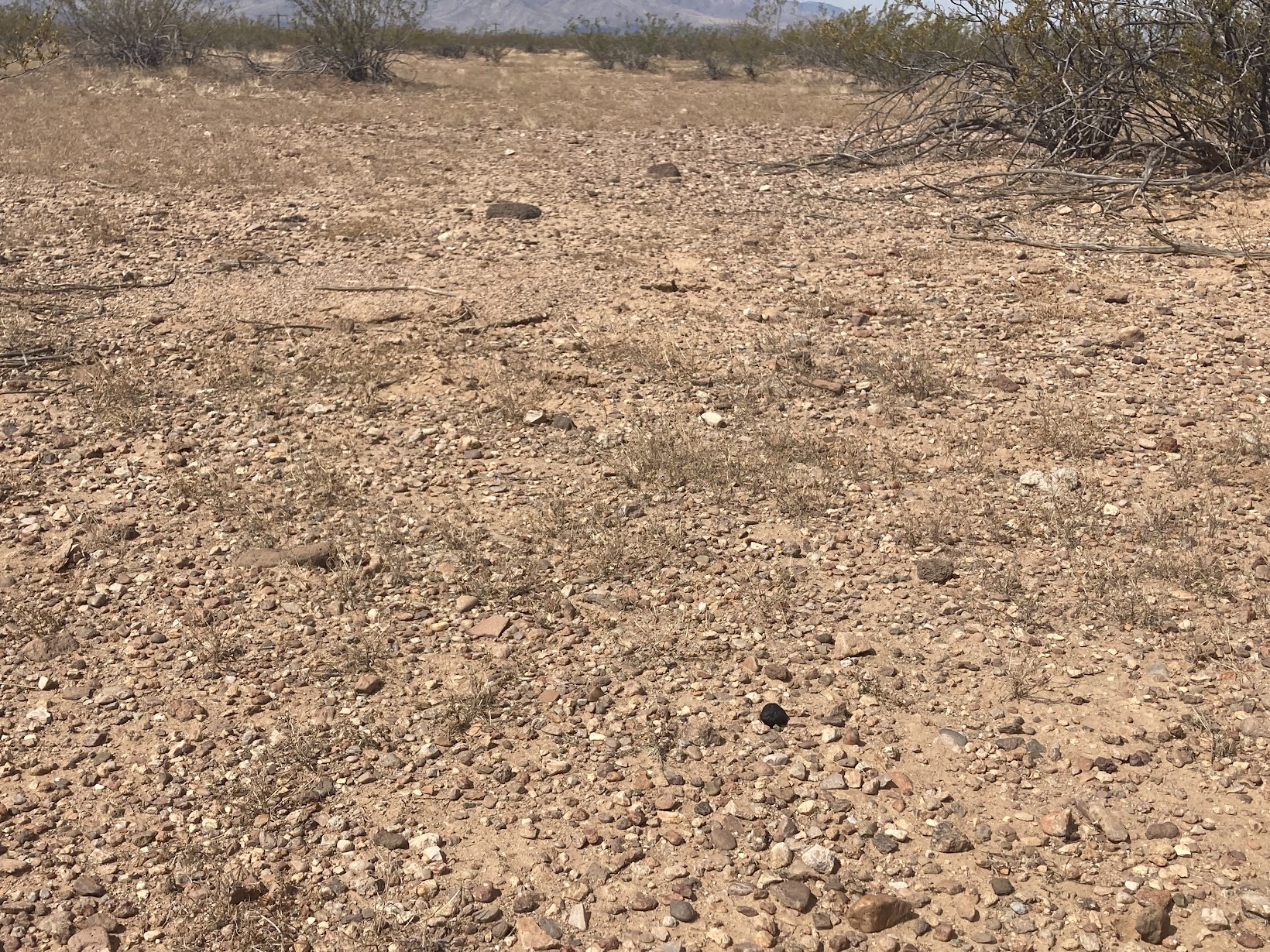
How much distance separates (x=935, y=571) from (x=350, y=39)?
16.4 m

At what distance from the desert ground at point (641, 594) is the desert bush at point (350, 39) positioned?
11.2 meters

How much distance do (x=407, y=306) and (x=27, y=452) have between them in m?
2.21

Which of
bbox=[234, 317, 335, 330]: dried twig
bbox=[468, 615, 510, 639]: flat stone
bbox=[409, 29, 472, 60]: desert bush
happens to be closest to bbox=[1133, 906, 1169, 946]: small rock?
bbox=[468, 615, 510, 639]: flat stone

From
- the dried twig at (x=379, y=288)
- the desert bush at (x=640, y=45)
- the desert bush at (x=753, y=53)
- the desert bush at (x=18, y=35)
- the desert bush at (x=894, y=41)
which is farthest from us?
the desert bush at (x=640, y=45)

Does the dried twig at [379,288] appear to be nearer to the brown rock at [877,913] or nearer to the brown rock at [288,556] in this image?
the brown rock at [288,556]

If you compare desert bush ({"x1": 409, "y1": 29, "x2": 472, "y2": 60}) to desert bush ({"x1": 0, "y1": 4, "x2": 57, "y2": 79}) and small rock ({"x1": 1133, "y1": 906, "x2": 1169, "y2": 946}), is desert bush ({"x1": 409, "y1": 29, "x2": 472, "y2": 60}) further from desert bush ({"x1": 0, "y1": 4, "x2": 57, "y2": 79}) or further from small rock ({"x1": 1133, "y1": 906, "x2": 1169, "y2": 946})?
small rock ({"x1": 1133, "y1": 906, "x2": 1169, "y2": 946})

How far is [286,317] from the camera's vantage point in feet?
20.2

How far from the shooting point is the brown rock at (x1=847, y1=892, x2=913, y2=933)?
94.0 inches

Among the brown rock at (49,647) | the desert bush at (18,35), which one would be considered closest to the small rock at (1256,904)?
the brown rock at (49,647)

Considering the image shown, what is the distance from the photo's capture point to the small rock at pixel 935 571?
3.66 m

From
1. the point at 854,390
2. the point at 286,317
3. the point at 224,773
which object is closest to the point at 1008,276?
the point at 854,390

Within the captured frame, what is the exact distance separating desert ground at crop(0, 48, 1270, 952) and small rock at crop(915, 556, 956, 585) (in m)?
0.03

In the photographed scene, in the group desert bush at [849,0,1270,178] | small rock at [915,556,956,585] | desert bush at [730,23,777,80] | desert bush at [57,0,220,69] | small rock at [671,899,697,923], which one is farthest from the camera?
desert bush at [730,23,777,80]

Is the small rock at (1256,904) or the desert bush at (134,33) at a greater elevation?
the desert bush at (134,33)
